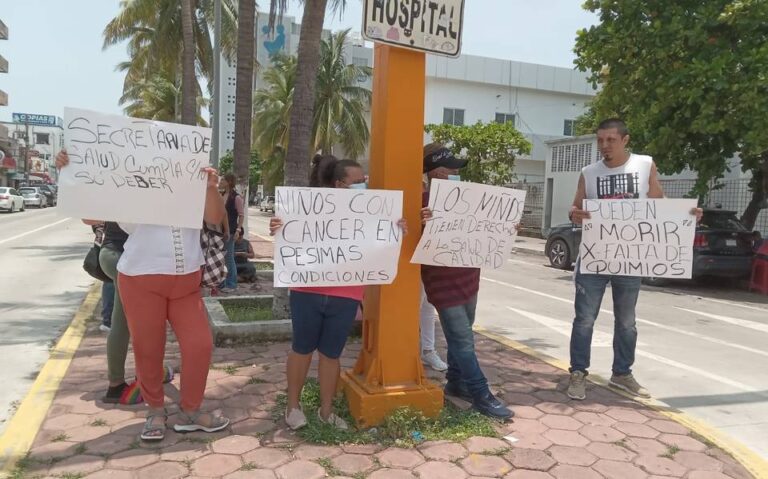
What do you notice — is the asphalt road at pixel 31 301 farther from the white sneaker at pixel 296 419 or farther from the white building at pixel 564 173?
the white building at pixel 564 173

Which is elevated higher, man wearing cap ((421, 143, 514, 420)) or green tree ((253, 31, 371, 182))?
green tree ((253, 31, 371, 182))

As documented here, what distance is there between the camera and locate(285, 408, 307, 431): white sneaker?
3547 mm

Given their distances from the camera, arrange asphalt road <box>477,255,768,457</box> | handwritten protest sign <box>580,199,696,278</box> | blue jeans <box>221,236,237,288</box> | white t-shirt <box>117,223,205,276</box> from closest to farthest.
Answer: white t-shirt <box>117,223,205,276</box>, handwritten protest sign <box>580,199,696,278</box>, asphalt road <box>477,255,768,457</box>, blue jeans <box>221,236,237,288</box>

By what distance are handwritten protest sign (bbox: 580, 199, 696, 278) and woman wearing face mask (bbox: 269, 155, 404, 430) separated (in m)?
1.55

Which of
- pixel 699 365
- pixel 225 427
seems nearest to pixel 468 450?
pixel 225 427

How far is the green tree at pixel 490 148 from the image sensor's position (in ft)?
70.8

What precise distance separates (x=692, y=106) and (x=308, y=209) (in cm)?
1012

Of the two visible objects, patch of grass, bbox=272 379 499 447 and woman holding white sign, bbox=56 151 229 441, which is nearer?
woman holding white sign, bbox=56 151 229 441

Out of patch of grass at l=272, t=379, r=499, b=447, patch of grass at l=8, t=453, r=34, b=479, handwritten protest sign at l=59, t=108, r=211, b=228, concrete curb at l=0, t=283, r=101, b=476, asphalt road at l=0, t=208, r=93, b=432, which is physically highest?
handwritten protest sign at l=59, t=108, r=211, b=228

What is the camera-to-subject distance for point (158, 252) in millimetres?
3295

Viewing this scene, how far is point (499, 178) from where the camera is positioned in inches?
855

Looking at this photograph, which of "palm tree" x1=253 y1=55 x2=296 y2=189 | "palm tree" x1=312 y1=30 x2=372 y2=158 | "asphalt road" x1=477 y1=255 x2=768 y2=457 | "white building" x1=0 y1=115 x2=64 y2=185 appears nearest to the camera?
"asphalt road" x1=477 y1=255 x2=768 y2=457

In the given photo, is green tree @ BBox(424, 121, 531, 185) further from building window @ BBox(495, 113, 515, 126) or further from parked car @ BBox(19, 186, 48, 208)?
parked car @ BBox(19, 186, 48, 208)

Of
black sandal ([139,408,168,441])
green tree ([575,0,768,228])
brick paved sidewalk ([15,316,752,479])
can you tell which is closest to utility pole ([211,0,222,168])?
green tree ([575,0,768,228])
